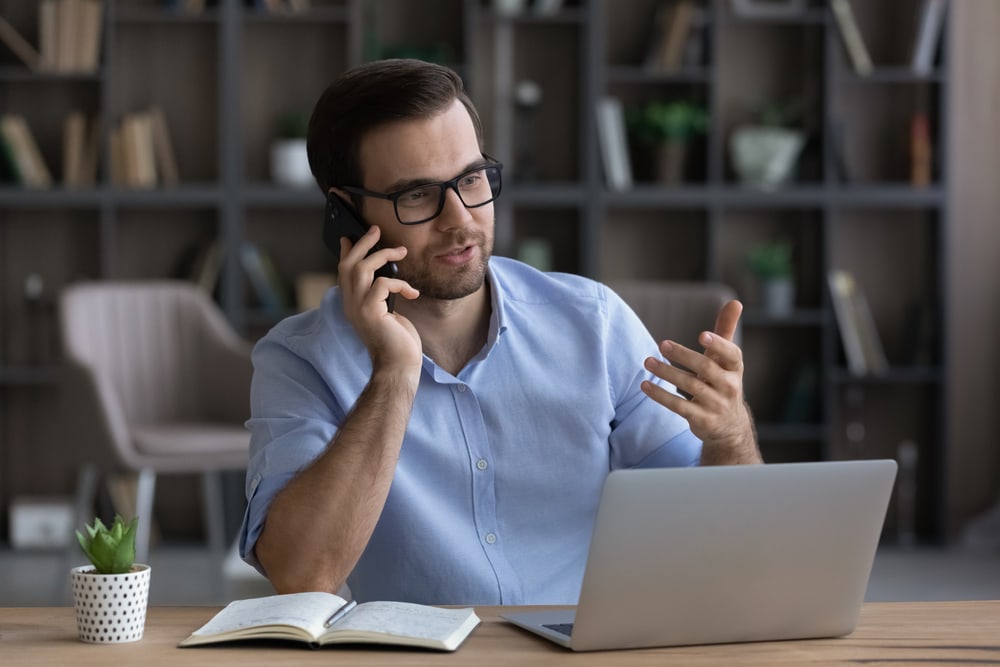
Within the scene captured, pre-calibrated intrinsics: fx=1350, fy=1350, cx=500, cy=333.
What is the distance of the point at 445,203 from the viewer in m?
1.75

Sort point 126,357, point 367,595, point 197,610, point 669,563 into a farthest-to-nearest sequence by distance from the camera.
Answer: point 126,357
point 367,595
point 197,610
point 669,563

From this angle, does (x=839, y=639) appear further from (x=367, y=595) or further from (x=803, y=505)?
(x=367, y=595)

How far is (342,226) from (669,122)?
3.39 meters

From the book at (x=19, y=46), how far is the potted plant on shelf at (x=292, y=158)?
951 millimetres

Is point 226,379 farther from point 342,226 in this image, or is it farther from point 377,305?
point 377,305

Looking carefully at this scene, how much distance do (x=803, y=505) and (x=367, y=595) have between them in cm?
74

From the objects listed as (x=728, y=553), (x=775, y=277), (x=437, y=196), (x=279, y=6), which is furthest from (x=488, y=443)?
(x=279, y=6)

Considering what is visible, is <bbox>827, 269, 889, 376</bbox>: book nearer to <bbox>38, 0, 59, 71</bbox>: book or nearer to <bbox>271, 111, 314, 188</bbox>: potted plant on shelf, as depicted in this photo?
<bbox>271, 111, 314, 188</bbox>: potted plant on shelf

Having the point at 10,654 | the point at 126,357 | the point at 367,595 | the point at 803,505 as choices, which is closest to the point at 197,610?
the point at 10,654

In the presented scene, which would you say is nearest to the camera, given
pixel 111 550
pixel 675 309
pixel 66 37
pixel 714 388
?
pixel 111 550

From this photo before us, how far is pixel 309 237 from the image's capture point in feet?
17.5

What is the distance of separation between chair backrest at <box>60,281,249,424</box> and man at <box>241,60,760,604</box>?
2.64m

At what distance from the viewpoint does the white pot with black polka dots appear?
1297 mm

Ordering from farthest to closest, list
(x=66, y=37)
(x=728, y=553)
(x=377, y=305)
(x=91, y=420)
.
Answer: (x=66, y=37)
(x=91, y=420)
(x=377, y=305)
(x=728, y=553)
